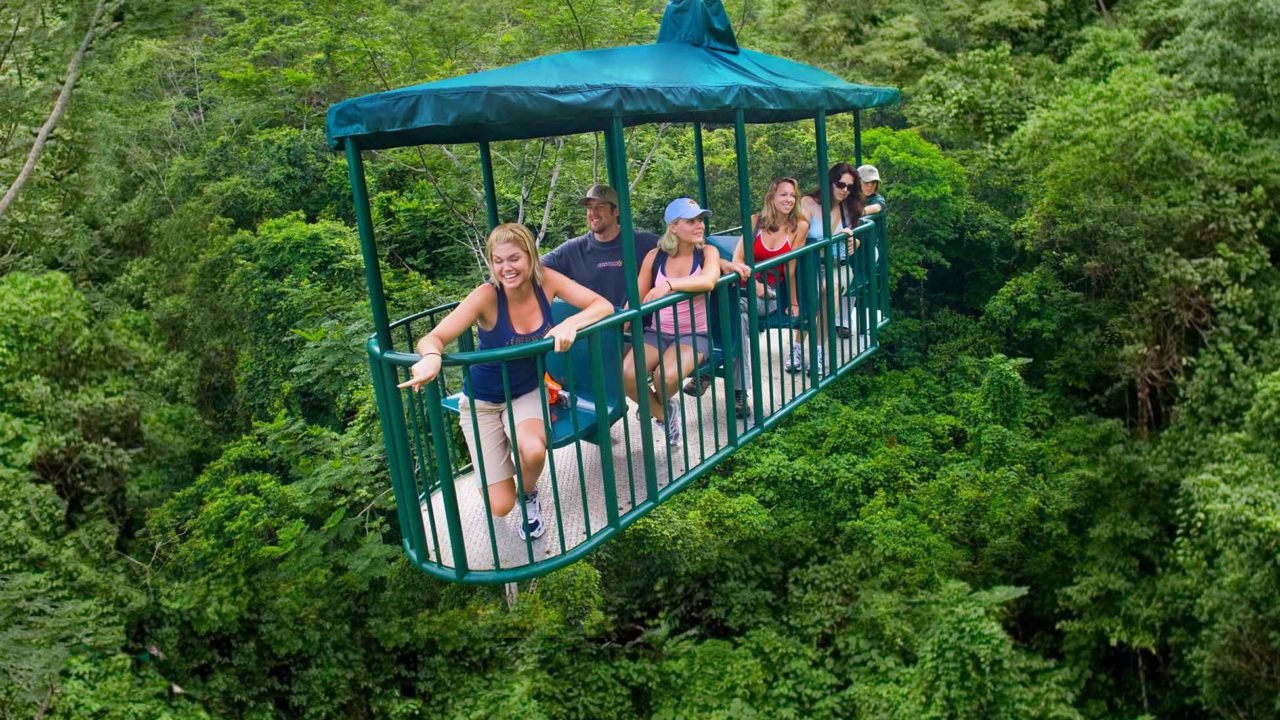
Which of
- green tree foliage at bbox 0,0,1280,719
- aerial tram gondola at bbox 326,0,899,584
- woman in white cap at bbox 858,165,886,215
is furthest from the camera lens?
green tree foliage at bbox 0,0,1280,719

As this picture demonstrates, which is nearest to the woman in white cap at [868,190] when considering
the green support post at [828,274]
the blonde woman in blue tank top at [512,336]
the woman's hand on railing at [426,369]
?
the green support post at [828,274]

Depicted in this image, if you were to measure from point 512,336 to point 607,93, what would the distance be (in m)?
1.00

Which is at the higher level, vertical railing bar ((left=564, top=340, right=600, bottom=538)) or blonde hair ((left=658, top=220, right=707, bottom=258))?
blonde hair ((left=658, top=220, right=707, bottom=258))

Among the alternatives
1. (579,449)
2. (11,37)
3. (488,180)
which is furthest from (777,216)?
(11,37)

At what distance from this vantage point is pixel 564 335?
3.59 metres

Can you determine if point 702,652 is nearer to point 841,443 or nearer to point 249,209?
point 841,443

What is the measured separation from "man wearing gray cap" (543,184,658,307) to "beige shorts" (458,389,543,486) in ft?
3.67

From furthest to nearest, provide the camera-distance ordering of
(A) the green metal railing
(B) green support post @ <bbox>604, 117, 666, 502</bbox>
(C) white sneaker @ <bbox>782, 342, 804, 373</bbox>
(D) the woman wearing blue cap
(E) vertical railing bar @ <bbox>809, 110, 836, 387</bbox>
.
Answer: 1. (C) white sneaker @ <bbox>782, 342, 804, 373</bbox>
2. (E) vertical railing bar @ <bbox>809, 110, 836, 387</bbox>
3. (D) the woman wearing blue cap
4. (B) green support post @ <bbox>604, 117, 666, 502</bbox>
5. (A) the green metal railing

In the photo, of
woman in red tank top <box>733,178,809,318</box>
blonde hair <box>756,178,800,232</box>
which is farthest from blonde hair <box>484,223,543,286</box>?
blonde hair <box>756,178,800,232</box>

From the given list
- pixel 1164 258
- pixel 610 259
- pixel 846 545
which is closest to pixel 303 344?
pixel 846 545

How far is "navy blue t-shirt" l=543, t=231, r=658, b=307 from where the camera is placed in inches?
194

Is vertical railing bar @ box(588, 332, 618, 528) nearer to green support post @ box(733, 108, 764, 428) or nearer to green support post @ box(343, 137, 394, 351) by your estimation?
green support post @ box(343, 137, 394, 351)

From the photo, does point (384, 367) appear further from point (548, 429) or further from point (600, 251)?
→ point (600, 251)

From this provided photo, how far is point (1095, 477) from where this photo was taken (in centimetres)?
1082
